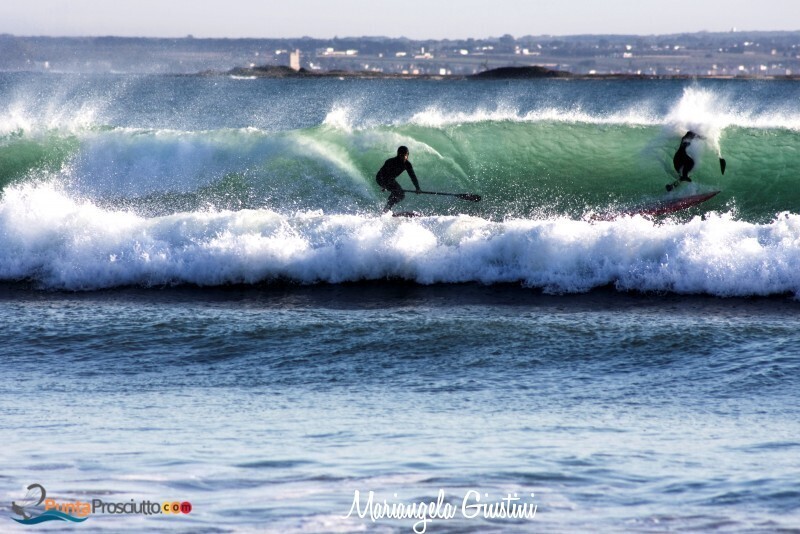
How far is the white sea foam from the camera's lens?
12.1 meters

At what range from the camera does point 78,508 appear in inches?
212

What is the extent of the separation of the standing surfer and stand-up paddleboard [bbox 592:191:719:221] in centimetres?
40

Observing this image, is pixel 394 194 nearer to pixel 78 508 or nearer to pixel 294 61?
pixel 78 508

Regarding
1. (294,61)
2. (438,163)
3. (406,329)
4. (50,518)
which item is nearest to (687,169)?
(438,163)

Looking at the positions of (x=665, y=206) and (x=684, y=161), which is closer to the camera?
(x=665, y=206)

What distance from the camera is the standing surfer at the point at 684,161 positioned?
17328 millimetres

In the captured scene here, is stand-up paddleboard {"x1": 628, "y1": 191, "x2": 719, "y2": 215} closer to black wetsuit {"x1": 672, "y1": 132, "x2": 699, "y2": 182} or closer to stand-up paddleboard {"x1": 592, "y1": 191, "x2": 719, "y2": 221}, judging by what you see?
stand-up paddleboard {"x1": 592, "y1": 191, "x2": 719, "y2": 221}

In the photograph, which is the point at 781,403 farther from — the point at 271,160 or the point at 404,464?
the point at 271,160

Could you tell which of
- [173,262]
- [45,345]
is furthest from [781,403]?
[173,262]

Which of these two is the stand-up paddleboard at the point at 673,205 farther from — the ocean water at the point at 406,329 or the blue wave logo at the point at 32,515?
the blue wave logo at the point at 32,515

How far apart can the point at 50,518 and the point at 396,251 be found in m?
8.06

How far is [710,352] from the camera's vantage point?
9.12m

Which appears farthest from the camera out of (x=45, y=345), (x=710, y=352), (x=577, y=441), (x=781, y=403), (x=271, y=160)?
(x=271, y=160)

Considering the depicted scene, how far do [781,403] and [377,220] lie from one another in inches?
276
